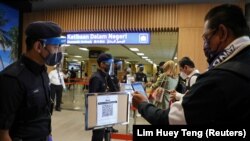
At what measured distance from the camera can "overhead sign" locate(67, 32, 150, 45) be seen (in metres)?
7.53

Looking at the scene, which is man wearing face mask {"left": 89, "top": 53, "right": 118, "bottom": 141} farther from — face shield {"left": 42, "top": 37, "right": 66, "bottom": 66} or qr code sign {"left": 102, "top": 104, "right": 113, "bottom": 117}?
face shield {"left": 42, "top": 37, "right": 66, "bottom": 66}

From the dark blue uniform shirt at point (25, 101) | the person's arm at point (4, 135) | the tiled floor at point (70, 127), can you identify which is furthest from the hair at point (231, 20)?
the tiled floor at point (70, 127)

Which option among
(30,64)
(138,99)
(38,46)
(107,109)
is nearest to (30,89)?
(30,64)

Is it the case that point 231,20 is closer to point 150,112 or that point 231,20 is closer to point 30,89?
point 150,112

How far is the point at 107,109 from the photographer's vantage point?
2.93 meters

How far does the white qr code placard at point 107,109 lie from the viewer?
2.87 meters

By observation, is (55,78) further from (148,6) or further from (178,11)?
(178,11)

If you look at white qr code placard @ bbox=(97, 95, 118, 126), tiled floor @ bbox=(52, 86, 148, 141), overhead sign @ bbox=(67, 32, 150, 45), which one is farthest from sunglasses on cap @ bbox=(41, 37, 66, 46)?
overhead sign @ bbox=(67, 32, 150, 45)

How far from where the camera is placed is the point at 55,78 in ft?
29.2

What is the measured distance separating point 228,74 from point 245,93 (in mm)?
111

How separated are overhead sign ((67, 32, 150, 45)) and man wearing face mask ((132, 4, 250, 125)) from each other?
5945mm

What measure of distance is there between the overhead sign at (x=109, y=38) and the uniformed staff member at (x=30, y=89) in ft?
17.6

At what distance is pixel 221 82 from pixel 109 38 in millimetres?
6571

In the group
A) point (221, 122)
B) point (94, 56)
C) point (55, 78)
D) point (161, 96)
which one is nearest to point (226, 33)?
point (221, 122)
